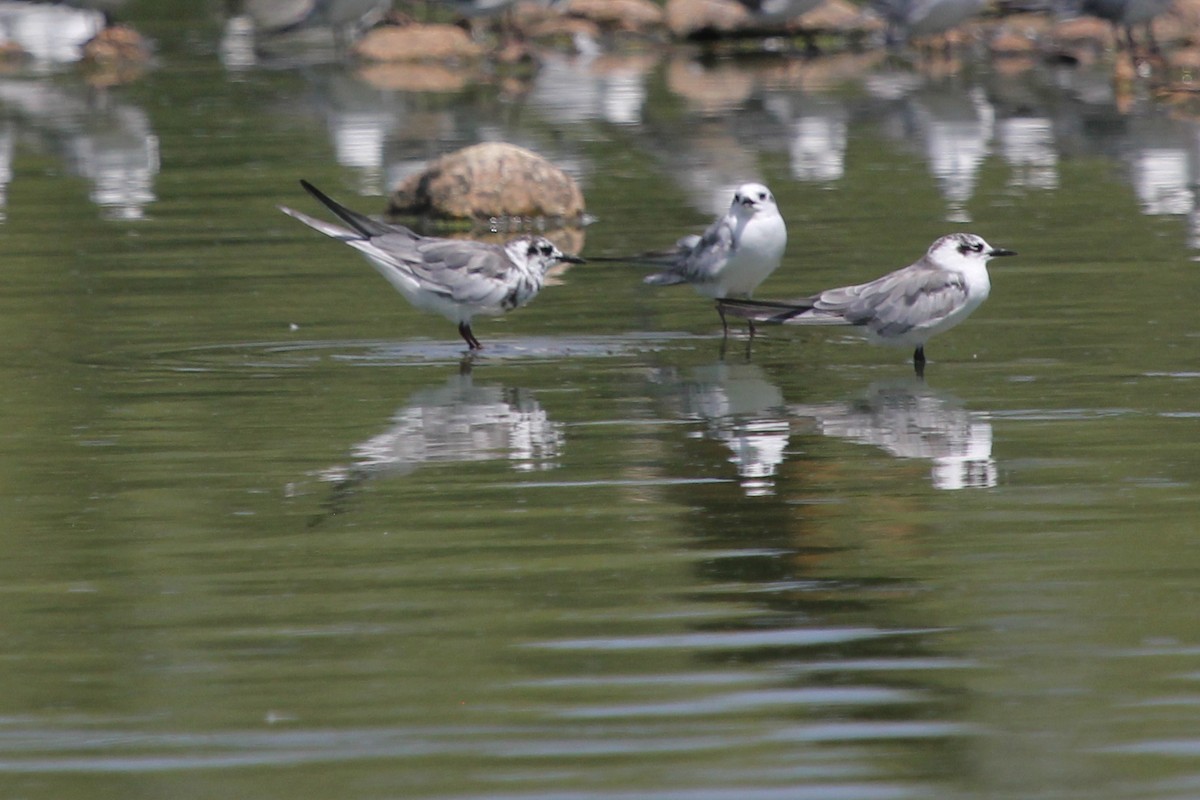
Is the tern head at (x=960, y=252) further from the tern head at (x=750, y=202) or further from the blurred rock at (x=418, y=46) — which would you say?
the blurred rock at (x=418, y=46)

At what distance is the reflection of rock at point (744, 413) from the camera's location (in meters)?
8.71

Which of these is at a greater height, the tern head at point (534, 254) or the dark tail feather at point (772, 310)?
the tern head at point (534, 254)

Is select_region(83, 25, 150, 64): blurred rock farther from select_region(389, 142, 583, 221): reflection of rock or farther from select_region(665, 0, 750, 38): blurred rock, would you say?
select_region(389, 142, 583, 221): reflection of rock

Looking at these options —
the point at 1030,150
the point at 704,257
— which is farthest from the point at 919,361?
the point at 1030,150

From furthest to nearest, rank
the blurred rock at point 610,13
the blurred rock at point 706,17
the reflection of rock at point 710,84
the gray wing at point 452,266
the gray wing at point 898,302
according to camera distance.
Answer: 1. the blurred rock at point 610,13
2. the blurred rock at point 706,17
3. the reflection of rock at point 710,84
4. the gray wing at point 452,266
5. the gray wing at point 898,302

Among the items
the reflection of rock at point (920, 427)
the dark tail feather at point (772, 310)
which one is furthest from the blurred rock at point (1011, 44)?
the reflection of rock at point (920, 427)

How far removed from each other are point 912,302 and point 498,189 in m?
7.04

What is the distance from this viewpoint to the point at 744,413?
991 cm

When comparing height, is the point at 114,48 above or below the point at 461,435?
below

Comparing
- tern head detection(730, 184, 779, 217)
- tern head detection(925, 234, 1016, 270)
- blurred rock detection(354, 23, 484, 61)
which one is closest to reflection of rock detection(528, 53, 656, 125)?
blurred rock detection(354, 23, 484, 61)

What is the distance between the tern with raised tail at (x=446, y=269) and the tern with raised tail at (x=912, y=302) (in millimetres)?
1336

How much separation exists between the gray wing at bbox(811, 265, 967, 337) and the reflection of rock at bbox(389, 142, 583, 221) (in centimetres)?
631

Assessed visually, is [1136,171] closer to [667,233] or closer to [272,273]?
[667,233]

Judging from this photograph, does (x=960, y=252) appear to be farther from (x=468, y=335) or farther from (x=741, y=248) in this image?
(x=468, y=335)
